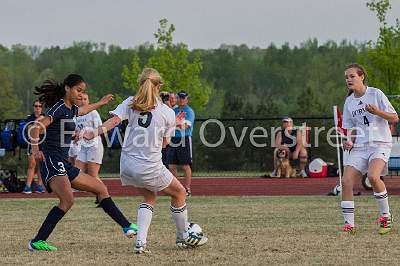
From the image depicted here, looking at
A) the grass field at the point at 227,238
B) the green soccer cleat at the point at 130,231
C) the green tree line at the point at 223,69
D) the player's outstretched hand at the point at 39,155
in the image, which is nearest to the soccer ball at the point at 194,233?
the grass field at the point at 227,238

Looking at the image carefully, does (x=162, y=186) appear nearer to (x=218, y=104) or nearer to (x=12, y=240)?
(x=12, y=240)

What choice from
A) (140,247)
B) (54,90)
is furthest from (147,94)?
(140,247)

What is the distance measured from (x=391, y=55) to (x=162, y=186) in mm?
26347

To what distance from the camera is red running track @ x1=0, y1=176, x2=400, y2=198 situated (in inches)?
845

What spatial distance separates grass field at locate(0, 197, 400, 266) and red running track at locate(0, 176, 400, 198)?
13.4ft

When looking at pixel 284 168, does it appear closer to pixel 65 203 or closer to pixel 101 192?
pixel 101 192

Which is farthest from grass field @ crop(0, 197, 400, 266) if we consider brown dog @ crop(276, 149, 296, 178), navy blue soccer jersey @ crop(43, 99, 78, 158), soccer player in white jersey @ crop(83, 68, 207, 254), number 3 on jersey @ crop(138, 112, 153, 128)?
brown dog @ crop(276, 149, 296, 178)

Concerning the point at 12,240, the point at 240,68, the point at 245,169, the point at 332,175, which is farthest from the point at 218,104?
the point at 12,240

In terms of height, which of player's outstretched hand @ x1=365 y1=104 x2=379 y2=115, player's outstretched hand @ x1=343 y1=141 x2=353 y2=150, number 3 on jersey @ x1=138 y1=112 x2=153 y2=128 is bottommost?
player's outstretched hand @ x1=343 y1=141 x2=353 y2=150

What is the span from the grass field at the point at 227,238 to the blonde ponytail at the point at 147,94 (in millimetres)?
1513

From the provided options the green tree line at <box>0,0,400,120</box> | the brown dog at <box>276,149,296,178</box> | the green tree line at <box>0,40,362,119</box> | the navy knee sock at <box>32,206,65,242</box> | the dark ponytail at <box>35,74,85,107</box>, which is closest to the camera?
the navy knee sock at <box>32,206,65,242</box>

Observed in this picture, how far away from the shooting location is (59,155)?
1051 centimetres

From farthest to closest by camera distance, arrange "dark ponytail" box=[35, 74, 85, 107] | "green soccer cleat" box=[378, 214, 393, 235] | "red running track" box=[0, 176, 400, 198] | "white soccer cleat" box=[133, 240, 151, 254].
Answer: "red running track" box=[0, 176, 400, 198] → "green soccer cleat" box=[378, 214, 393, 235] → "dark ponytail" box=[35, 74, 85, 107] → "white soccer cleat" box=[133, 240, 151, 254]

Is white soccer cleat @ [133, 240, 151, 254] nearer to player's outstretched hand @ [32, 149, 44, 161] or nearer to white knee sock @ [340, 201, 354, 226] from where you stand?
player's outstretched hand @ [32, 149, 44, 161]
